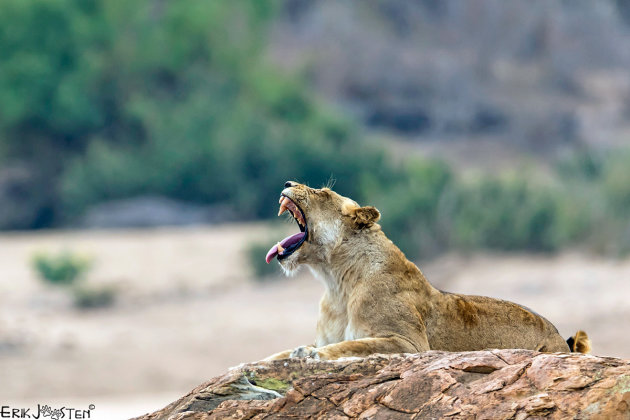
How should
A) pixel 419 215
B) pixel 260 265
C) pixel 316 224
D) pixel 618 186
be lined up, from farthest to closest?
pixel 618 186
pixel 419 215
pixel 260 265
pixel 316 224

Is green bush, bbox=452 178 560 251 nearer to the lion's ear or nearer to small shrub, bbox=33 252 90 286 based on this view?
small shrub, bbox=33 252 90 286

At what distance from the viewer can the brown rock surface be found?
4.12 m

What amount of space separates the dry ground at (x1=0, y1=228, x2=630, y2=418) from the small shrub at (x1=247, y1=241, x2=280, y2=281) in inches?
9.8

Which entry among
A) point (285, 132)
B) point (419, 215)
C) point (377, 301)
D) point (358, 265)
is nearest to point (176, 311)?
point (419, 215)

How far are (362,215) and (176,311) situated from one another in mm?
15461

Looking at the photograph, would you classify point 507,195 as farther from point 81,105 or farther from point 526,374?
point 526,374

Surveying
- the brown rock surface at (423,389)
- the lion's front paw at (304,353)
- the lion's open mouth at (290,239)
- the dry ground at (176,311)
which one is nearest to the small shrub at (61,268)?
the dry ground at (176,311)

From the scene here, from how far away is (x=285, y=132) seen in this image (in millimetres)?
33156

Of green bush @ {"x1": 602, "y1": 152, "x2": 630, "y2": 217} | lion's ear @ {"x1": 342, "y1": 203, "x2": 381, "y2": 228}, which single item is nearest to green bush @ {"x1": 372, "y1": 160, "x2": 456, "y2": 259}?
green bush @ {"x1": 602, "y1": 152, "x2": 630, "y2": 217}

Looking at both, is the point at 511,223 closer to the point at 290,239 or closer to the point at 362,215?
the point at 362,215

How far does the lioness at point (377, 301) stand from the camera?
5.46 meters

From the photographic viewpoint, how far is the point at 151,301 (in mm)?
21641

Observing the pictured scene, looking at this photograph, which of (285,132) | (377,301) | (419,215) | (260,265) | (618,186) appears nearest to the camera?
(377,301)

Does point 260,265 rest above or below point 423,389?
above
